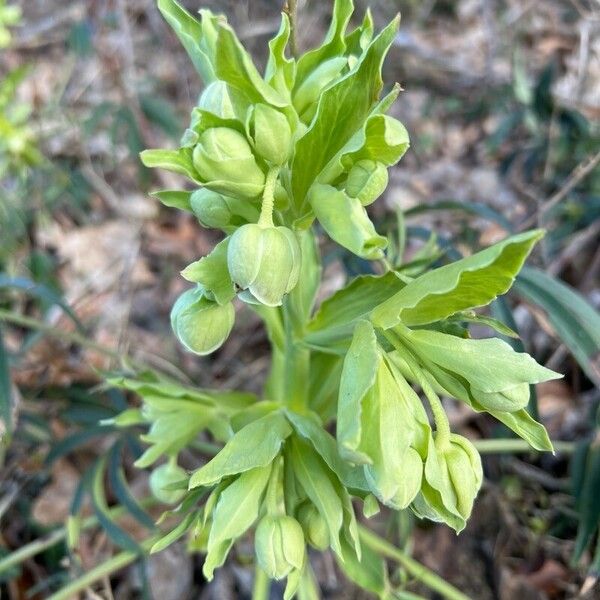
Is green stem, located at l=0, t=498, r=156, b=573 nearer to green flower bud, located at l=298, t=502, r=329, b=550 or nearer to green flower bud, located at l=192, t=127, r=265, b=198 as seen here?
green flower bud, located at l=298, t=502, r=329, b=550

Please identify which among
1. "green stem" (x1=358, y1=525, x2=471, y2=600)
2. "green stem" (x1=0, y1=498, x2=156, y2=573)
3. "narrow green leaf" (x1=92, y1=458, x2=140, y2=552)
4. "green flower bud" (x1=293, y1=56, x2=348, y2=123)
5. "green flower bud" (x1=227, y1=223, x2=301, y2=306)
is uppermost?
"green flower bud" (x1=293, y1=56, x2=348, y2=123)

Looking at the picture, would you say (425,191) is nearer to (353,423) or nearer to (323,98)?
(323,98)

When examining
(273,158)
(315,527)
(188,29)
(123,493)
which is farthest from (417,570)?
(188,29)

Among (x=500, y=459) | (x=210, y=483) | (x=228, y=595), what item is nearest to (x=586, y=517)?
(x=500, y=459)

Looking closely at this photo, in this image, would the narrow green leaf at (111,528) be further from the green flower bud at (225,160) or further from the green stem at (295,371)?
the green flower bud at (225,160)

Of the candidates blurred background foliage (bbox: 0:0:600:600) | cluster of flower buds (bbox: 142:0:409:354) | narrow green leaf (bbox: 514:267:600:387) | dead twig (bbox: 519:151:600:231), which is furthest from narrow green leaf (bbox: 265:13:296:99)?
dead twig (bbox: 519:151:600:231)

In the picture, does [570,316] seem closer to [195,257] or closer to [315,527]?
[315,527]

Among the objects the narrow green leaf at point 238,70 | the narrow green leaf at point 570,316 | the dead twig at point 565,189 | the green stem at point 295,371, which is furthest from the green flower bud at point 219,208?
the dead twig at point 565,189
